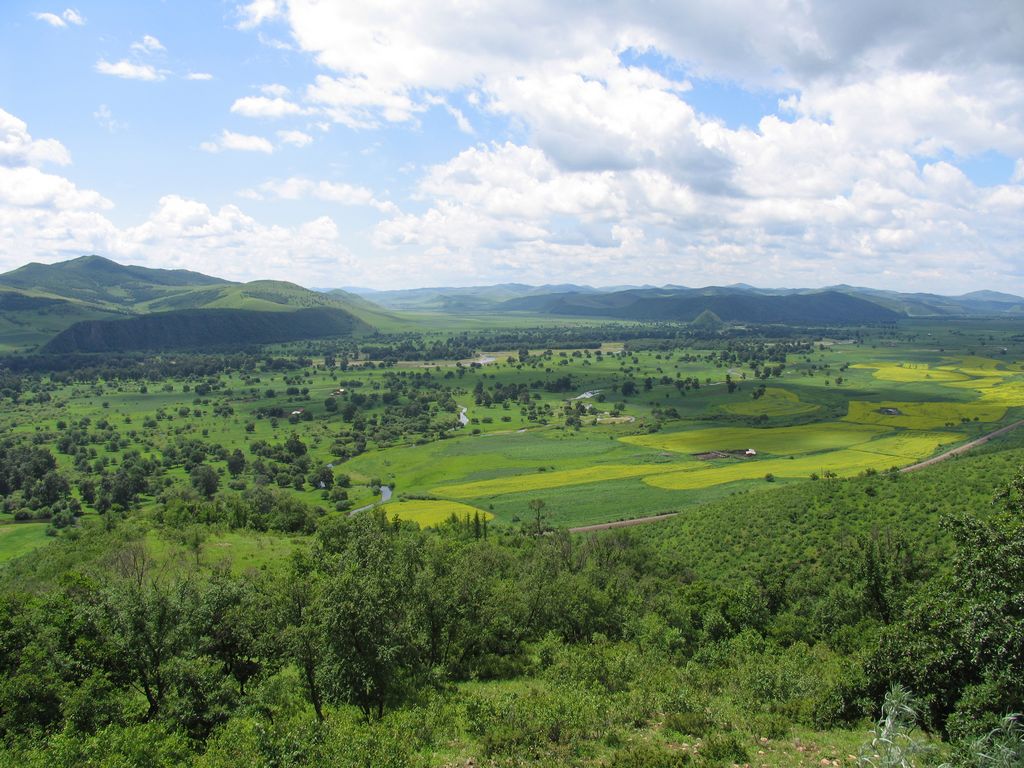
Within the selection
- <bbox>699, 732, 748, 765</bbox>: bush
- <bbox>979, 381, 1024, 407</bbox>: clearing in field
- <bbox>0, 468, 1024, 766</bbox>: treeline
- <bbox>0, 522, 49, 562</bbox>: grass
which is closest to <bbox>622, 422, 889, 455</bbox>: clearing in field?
<bbox>979, 381, 1024, 407</bbox>: clearing in field

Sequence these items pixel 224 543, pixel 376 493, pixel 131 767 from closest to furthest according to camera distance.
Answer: pixel 131 767 < pixel 224 543 < pixel 376 493

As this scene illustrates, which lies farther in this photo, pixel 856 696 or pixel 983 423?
pixel 983 423

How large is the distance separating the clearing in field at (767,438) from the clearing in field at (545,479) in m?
18.1

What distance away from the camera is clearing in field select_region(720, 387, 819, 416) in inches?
6732

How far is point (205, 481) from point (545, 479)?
241ft

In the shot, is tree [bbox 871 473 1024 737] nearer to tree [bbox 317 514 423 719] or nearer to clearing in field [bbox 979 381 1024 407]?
tree [bbox 317 514 423 719]

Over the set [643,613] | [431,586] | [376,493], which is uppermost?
[431,586]

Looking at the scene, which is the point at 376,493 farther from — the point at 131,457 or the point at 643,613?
the point at 643,613

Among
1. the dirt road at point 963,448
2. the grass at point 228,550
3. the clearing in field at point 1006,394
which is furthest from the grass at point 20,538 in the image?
the clearing in field at point 1006,394

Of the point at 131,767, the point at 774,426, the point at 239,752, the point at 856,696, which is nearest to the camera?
the point at 131,767

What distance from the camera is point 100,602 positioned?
3338 centimetres

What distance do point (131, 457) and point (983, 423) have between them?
674 feet

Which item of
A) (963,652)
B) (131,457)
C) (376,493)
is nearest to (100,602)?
(963,652)

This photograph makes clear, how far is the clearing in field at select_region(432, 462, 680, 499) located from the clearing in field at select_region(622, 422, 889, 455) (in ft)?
59.4
